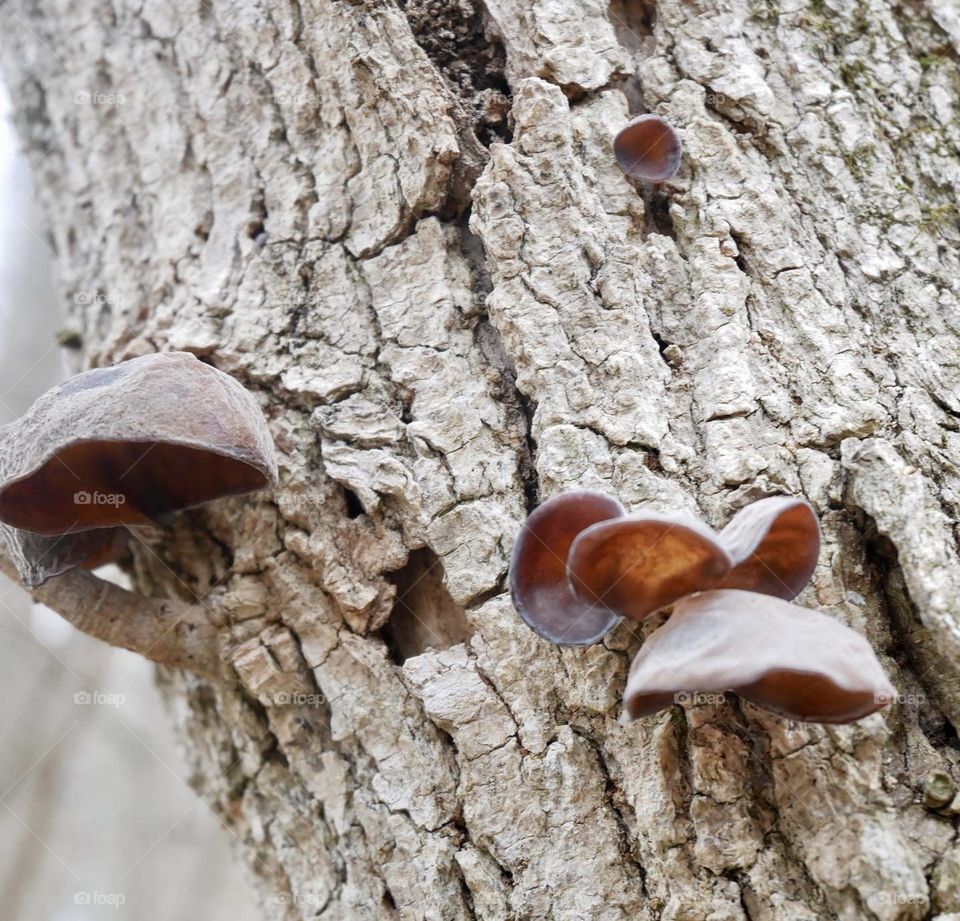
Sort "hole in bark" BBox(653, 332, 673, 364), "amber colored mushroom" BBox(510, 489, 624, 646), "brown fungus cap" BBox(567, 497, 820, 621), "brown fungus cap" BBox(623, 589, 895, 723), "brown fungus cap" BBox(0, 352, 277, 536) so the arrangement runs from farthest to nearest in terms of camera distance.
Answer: "hole in bark" BBox(653, 332, 673, 364), "brown fungus cap" BBox(0, 352, 277, 536), "amber colored mushroom" BBox(510, 489, 624, 646), "brown fungus cap" BBox(567, 497, 820, 621), "brown fungus cap" BBox(623, 589, 895, 723)

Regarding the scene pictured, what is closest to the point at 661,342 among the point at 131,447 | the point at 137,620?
the point at 131,447

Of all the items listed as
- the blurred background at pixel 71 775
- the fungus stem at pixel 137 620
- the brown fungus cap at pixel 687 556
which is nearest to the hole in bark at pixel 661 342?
the brown fungus cap at pixel 687 556

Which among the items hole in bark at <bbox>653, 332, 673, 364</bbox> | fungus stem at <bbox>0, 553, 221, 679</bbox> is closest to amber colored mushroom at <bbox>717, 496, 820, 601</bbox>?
hole in bark at <bbox>653, 332, 673, 364</bbox>

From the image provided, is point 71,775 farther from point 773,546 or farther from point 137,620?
point 773,546

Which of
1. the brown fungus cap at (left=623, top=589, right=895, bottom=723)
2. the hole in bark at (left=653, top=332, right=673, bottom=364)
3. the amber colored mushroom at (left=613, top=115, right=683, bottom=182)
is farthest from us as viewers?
the amber colored mushroom at (left=613, top=115, right=683, bottom=182)

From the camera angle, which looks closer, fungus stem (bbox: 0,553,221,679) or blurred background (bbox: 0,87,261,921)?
fungus stem (bbox: 0,553,221,679)

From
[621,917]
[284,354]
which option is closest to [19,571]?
[284,354]

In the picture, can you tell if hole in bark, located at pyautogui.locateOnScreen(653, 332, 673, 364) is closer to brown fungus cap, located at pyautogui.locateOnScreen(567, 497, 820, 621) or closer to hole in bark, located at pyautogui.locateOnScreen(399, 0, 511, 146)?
brown fungus cap, located at pyautogui.locateOnScreen(567, 497, 820, 621)
